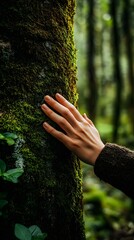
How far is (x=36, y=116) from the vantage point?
7.07 feet

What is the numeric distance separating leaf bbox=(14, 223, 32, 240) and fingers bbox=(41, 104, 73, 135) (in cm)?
68

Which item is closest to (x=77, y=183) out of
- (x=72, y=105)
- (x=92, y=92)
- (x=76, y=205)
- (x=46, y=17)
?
(x=76, y=205)

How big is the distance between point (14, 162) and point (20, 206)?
0.84ft

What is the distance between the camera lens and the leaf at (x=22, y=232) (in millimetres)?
1769

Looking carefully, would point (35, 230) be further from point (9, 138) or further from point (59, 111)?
point (59, 111)

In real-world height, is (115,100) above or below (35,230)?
above

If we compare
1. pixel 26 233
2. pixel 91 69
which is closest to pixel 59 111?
pixel 26 233

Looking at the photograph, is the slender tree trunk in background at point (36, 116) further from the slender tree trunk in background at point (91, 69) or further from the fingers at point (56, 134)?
the slender tree trunk in background at point (91, 69)

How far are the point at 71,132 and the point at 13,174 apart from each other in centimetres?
51

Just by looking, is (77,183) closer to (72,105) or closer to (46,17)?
(72,105)

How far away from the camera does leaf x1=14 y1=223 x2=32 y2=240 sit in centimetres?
177

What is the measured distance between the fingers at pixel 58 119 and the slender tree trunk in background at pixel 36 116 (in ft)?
0.15

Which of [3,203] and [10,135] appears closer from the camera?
[3,203]

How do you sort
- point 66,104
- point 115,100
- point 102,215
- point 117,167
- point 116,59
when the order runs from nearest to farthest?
point 117,167, point 66,104, point 102,215, point 116,59, point 115,100
